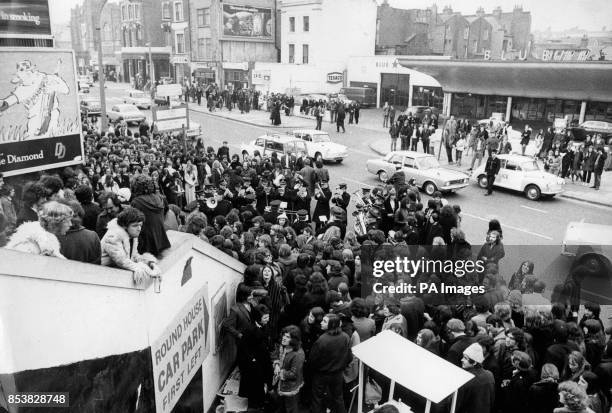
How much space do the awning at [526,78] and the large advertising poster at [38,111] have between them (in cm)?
2515

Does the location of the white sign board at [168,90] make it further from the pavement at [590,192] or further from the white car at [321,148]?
the pavement at [590,192]

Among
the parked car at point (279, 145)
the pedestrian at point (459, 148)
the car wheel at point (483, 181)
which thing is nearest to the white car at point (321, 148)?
the parked car at point (279, 145)

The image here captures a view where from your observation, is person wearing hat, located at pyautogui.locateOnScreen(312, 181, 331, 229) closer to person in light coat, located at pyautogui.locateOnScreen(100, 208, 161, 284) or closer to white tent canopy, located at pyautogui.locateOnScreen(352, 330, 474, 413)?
white tent canopy, located at pyautogui.locateOnScreen(352, 330, 474, 413)

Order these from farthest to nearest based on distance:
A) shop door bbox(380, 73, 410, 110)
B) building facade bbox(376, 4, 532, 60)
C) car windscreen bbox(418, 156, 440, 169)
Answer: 1. building facade bbox(376, 4, 532, 60)
2. shop door bbox(380, 73, 410, 110)
3. car windscreen bbox(418, 156, 440, 169)

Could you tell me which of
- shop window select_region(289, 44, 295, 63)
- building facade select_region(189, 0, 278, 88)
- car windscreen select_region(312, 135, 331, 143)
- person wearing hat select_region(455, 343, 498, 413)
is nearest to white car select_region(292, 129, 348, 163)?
car windscreen select_region(312, 135, 331, 143)

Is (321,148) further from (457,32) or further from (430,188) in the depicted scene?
(457,32)

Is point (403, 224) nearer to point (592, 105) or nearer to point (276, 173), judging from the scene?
point (276, 173)

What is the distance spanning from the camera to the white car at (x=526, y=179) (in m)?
17.5

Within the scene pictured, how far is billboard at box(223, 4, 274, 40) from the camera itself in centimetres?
5206

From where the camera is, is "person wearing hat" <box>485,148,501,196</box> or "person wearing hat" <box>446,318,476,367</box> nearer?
"person wearing hat" <box>446,318,476,367</box>

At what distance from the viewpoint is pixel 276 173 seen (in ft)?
46.0

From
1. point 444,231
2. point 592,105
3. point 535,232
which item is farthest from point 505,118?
point 444,231

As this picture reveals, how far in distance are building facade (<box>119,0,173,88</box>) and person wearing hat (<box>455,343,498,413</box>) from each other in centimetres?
5480

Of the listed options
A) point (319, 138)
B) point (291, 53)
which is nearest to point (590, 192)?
point (319, 138)
